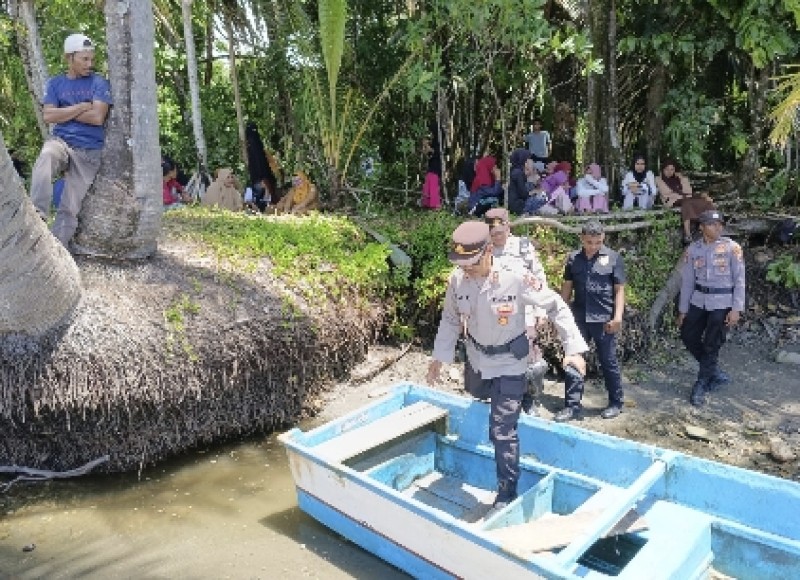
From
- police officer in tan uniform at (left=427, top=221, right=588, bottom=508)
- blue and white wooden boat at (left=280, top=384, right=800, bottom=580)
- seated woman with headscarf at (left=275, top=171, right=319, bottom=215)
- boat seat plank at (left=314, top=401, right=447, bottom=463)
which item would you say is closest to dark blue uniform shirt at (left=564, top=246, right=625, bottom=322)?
blue and white wooden boat at (left=280, top=384, right=800, bottom=580)

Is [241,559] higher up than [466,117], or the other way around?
[466,117]

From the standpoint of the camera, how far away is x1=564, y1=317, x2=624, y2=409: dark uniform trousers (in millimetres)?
6723

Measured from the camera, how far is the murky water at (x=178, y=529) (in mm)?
5027

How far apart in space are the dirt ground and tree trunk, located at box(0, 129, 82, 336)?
2789 mm

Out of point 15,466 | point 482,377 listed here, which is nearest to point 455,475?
point 482,377

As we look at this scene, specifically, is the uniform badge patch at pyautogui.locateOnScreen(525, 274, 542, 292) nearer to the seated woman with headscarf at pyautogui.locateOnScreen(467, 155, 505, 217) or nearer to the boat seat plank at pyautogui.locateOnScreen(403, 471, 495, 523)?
the boat seat plank at pyautogui.locateOnScreen(403, 471, 495, 523)

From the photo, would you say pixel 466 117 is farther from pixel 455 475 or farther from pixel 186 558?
pixel 186 558

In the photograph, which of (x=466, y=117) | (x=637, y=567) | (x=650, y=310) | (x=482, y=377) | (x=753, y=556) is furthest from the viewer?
(x=466, y=117)

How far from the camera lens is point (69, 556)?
5172 millimetres

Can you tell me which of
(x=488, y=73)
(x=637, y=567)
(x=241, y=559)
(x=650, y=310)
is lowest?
(x=241, y=559)

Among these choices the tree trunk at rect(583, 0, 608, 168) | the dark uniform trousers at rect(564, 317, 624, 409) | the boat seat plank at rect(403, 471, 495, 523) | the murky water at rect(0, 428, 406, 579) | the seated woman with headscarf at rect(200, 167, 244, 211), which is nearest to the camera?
the murky water at rect(0, 428, 406, 579)

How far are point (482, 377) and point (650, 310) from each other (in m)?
4.22

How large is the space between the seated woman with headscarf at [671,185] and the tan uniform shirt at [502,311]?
5.85m

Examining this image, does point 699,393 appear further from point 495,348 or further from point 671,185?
point 671,185
